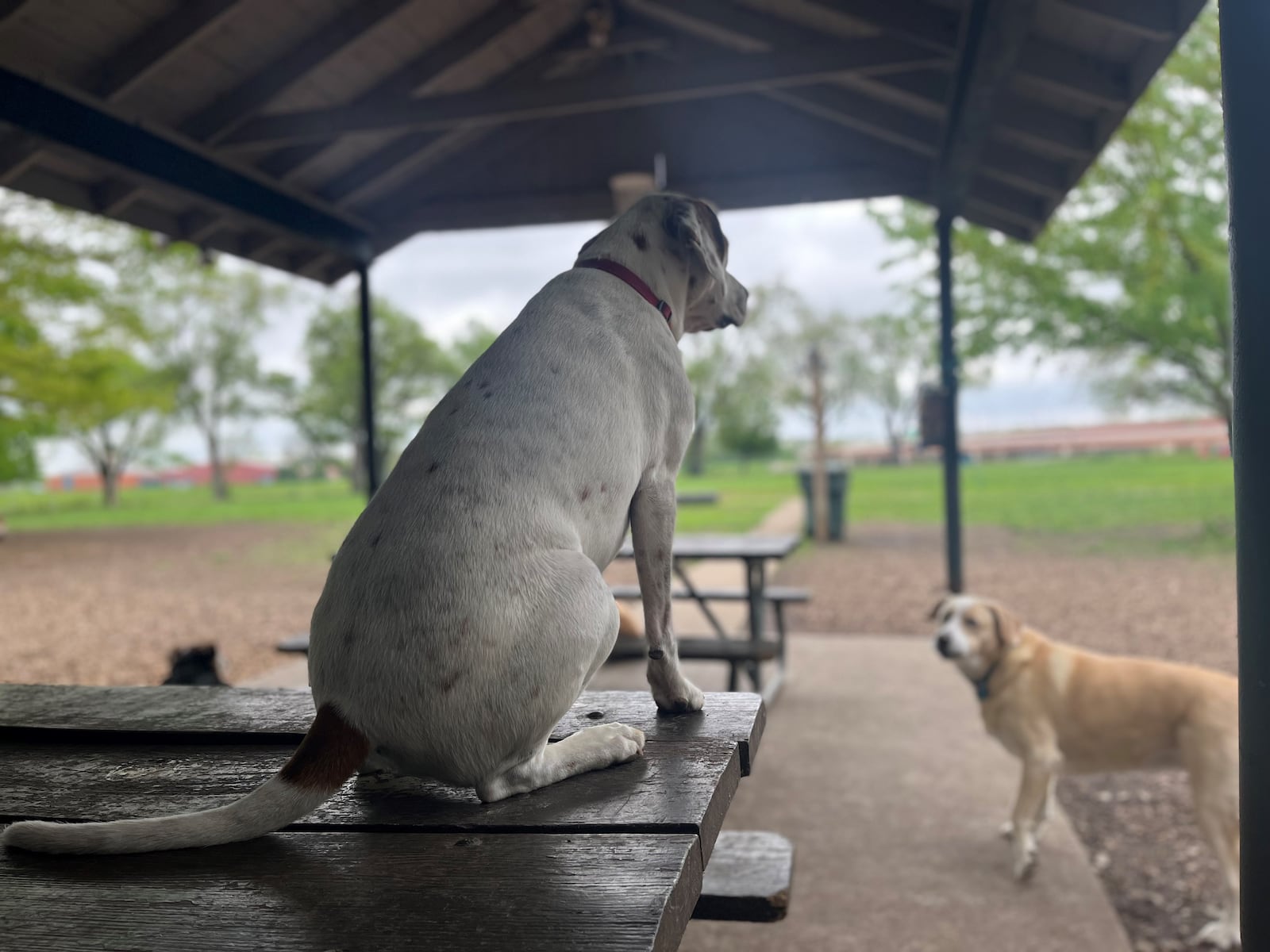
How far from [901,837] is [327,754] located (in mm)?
3249

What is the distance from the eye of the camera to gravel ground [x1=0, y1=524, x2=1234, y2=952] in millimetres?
4117

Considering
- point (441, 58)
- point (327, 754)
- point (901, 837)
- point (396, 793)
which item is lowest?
point (901, 837)

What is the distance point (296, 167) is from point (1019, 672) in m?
4.66

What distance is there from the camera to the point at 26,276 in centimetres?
1327

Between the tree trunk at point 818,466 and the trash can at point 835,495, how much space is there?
0.21 feet

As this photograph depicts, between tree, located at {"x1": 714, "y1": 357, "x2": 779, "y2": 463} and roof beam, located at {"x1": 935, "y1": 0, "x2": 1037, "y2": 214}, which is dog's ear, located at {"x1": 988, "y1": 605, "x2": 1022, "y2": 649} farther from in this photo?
tree, located at {"x1": 714, "y1": 357, "x2": 779, "y2": 463}

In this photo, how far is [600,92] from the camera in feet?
14.4

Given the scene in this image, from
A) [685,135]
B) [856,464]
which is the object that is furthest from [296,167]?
[856,464]

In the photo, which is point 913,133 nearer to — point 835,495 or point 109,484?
point 835,495

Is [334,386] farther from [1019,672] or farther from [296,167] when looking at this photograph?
[1019,672]

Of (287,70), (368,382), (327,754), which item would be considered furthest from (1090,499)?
(327,754)

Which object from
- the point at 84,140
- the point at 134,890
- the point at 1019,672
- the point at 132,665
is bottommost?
the point at 132,665

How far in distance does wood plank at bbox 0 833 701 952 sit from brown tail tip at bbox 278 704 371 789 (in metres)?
0.09

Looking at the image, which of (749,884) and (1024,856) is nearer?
(749,884)
